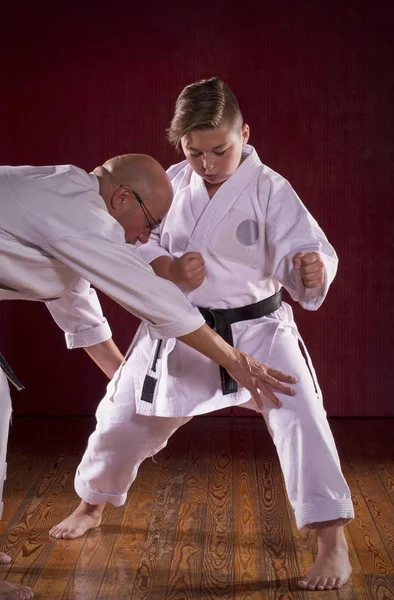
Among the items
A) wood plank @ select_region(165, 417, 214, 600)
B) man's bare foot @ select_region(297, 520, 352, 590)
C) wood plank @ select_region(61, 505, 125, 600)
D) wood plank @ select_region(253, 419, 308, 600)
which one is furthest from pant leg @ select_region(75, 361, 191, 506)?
man's bare foot @ select_region(297, 520, 352, 590)

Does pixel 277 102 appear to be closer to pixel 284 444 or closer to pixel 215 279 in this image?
pixel 215 279

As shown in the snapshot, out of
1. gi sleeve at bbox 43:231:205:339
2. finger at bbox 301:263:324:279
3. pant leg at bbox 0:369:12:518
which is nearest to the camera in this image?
gi sleeve at bbox 43:231:205:339

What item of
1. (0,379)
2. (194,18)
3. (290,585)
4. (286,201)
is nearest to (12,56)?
(194,18)

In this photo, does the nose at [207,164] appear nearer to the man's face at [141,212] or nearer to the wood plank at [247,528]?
the man's face at [141,212]

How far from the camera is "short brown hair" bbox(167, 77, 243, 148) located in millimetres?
2686

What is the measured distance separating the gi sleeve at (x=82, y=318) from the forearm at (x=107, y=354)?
0.06 metres

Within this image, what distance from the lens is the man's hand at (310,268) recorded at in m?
2.57

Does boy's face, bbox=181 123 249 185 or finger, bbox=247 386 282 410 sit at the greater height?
boy's face, bbox=181 123 249 185

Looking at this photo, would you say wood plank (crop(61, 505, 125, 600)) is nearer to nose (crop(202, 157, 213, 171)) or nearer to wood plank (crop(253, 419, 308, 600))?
wood plank (crop(253, 419, 308, 600))

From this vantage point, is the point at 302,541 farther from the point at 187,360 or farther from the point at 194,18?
the point at 194,18

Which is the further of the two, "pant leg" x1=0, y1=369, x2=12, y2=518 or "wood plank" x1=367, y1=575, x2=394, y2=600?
"wood plank" x1=367, y1=575, x2=394, y2=600

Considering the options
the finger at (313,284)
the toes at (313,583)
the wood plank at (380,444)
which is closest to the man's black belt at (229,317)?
the finger at (313,284)

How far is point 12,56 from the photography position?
485 centimetres

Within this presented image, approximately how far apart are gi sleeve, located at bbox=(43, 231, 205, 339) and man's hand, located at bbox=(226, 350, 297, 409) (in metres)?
0.18
